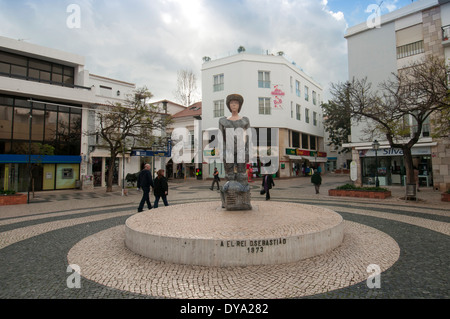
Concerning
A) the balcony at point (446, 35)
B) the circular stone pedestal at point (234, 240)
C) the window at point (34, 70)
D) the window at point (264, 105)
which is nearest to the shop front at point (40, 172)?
the window at point (34, 70)

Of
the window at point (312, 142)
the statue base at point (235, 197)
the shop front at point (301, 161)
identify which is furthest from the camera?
the window at point (312, 142)

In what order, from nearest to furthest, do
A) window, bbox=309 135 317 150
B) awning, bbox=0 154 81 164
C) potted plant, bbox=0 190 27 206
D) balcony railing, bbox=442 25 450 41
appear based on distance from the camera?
potted plant, bbox=0 190 27 206 → balcony railing, bbox=442 25 450 41 → awning, bbox=0 154 81 164 → window, bbox=309 135 317 150

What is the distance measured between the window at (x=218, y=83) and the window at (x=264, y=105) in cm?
568

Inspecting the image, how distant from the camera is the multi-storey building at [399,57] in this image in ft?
59.0

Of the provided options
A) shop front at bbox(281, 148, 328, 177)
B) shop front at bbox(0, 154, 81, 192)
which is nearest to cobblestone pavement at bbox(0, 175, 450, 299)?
shop front at bbox(0, 154, 81, 192)

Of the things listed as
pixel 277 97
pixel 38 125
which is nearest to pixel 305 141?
pixel 277 97

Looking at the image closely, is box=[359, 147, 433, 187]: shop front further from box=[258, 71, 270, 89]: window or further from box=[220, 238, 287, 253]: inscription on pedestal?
box=[220, 238, 287, 253]: inscription on pedestal

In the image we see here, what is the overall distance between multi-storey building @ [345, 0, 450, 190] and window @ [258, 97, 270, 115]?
38.8 ft

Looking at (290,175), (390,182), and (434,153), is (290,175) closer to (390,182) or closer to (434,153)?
(390,182)

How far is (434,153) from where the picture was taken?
1855 cm

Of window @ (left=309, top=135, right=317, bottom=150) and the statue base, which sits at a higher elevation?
window @ (left=309, top=135, right=317, bottom=150)

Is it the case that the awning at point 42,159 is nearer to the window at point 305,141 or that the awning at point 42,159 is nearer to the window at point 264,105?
the window at point 264,105

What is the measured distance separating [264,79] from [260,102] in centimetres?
330

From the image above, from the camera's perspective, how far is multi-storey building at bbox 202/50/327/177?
32375 mm
